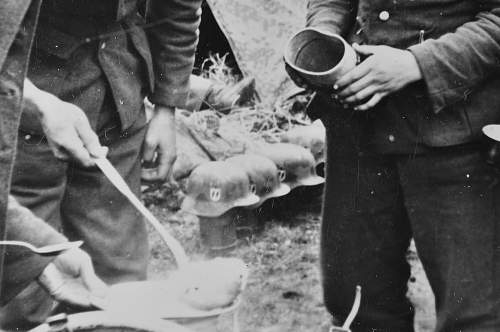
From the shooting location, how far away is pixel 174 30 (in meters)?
1.61

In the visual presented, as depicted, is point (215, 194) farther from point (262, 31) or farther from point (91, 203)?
point (262, 31)

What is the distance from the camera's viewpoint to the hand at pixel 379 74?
129 centimetres

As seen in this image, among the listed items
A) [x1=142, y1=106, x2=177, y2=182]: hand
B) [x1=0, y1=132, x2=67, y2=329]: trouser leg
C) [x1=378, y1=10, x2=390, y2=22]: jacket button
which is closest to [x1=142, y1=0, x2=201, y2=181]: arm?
[x1=142, y1=106, x2=177, y2=182]: hand

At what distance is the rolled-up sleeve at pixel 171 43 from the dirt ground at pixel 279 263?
0.72 metres

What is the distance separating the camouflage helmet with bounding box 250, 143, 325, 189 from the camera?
2.78 m

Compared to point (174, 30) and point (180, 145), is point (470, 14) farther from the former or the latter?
point (180, 145)

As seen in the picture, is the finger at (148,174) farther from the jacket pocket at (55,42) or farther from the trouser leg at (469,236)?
the trouser leg at (469,236)

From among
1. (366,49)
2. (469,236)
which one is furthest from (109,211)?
(469,236)

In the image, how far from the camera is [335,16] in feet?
5.02

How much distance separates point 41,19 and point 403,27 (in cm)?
72

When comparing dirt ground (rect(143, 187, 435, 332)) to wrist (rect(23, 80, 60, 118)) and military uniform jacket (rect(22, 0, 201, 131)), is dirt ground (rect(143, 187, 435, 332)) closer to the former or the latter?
military uniform jacket (rect(22, 0, 201, 131))

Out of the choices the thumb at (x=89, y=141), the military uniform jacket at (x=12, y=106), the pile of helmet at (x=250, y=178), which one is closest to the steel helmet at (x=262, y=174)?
the pile of helmet at (x=250, y=178)

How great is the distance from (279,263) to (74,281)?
1589 mm

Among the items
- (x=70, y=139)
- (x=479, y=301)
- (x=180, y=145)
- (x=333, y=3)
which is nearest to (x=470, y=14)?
(x=333, y=3)
